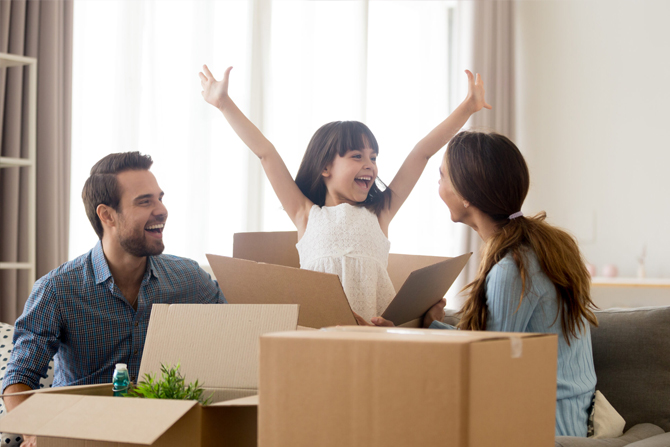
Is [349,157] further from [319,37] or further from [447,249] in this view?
[447,249]

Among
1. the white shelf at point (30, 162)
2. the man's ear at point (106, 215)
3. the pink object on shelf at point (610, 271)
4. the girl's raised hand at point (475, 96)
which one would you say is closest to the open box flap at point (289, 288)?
the man's ear at point (106, 215)

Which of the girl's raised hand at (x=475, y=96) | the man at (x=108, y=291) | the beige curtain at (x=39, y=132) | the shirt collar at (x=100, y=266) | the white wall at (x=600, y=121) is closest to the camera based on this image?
the man at (x=108, y=291)

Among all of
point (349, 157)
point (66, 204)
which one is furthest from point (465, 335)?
point (66, 204)

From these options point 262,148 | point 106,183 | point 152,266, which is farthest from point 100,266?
point 262,148

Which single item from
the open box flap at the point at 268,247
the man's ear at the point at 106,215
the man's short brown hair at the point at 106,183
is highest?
the man's short brown hair at the point at 106,183

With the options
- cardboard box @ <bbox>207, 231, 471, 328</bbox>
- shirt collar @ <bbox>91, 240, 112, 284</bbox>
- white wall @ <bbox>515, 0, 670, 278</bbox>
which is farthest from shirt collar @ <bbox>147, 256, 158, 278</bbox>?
white wall @ <bbox>515, 0, 670, 278</bbox>

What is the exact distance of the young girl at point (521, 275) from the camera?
1.22m

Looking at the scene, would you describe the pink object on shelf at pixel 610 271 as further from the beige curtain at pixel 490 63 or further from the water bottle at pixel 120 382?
the water bottle at pixel 120 382

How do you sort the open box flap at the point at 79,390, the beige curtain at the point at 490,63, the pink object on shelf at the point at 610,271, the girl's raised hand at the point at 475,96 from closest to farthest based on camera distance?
the open box flap at the point at 79,390 < the girl's raised hand at the point at 475,96 < the pink object on shelf at the point at 610,271 < the beige curtain at the point at 490,63

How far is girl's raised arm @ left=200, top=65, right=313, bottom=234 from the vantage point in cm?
165

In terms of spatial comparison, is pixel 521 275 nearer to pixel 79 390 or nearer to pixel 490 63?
pixel 79 390

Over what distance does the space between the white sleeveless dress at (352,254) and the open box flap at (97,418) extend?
0.83m

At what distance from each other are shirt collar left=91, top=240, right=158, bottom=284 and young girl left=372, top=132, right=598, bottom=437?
2.30 ft

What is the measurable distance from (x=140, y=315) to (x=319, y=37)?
93.3 inches
